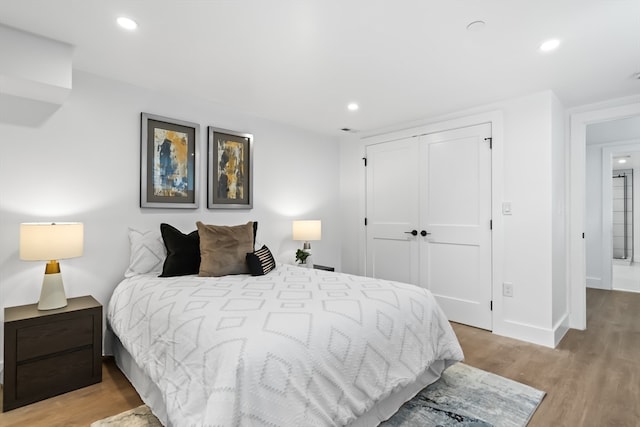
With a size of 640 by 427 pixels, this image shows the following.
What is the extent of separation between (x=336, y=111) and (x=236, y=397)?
118 inches

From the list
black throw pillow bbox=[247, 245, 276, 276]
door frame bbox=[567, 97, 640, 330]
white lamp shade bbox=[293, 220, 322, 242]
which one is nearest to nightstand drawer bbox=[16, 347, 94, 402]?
black throw pillow bbox=[247, 245, 276, 276]

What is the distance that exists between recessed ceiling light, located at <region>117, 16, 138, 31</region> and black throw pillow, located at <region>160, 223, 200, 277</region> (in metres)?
1.46

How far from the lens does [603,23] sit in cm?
192

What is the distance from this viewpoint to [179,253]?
270 centimetres

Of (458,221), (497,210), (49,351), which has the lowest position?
(49,351)

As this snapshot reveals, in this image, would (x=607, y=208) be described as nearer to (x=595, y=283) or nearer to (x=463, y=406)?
(x=595, y=283)

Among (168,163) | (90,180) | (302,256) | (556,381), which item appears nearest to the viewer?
(556,381)

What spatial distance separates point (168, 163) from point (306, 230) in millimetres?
1640

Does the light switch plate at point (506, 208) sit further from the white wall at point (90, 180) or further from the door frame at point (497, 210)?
the white wall at point (90, 180)

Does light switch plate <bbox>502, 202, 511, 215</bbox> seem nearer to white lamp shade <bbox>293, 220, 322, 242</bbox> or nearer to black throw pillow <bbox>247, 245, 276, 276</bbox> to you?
white lamp shade <bbox>293, 220, 322, 242</bbox>

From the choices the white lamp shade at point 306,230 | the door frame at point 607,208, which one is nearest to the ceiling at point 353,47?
the white lamp shade at point 306,230

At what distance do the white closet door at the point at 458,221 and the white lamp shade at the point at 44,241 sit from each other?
132 inches

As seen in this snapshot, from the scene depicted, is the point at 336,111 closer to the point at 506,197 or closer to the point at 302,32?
the point at 302,32

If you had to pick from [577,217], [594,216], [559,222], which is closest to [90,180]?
[559,222]
